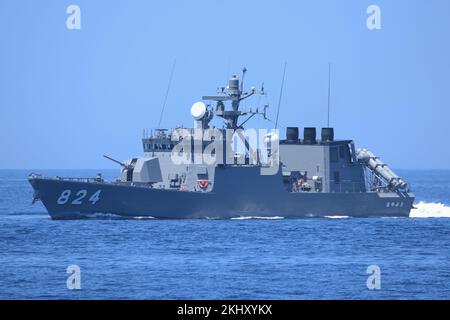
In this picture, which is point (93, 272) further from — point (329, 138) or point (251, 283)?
point (329, 138)

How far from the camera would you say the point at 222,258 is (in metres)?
32.7

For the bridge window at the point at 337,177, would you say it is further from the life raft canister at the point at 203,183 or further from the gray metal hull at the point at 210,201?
the life raft canister at the point at 203,183

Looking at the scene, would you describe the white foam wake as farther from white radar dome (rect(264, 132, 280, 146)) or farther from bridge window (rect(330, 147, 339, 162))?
white radar dome (rect(264, 132, 280, 146))

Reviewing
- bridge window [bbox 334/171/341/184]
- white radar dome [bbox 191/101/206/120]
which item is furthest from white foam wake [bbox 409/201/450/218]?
white radar dome [bbox 191/101/206/120]

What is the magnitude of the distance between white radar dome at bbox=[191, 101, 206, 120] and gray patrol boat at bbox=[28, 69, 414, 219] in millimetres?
39

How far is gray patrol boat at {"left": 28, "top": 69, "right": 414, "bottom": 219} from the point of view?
41.6 meters

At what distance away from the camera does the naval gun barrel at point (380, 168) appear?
49.2m

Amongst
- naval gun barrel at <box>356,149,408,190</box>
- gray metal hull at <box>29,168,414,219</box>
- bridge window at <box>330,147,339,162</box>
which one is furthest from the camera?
naval gun barrel at <box>356,149,408,190</box>

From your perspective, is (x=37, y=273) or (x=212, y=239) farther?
(x=212, y=239)

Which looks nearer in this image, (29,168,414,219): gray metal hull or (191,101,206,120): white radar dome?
(29,168,414,219): gray metal hull

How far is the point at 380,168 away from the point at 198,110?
9.42 m

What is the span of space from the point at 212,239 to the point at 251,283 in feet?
29.6

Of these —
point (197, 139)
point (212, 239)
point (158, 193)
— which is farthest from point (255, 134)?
point (212, 239)
